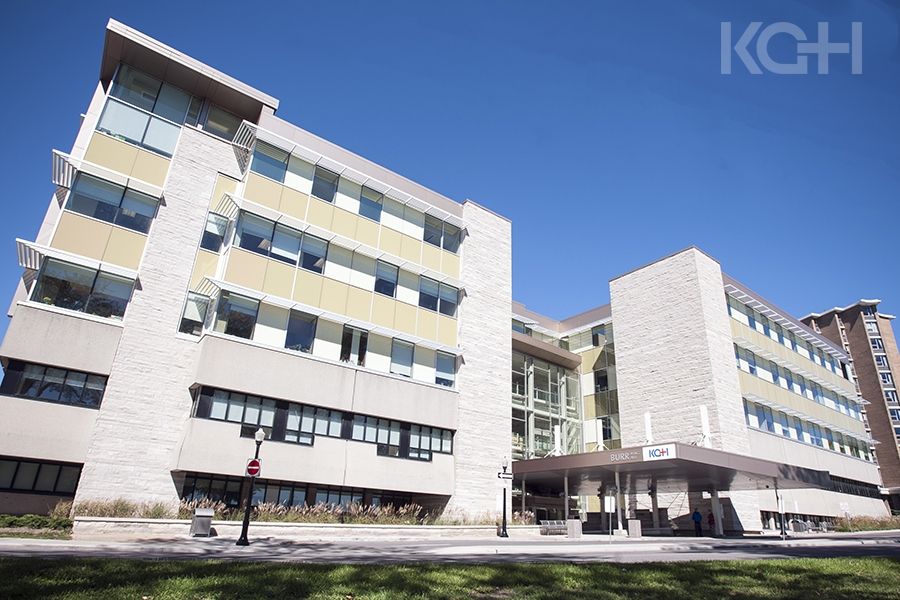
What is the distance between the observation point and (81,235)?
23.6m

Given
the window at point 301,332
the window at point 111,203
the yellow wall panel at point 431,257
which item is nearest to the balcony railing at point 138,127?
the window at point 111,203

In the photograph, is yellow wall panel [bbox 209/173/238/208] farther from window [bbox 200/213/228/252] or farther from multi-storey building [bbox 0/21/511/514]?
window [bbox 200/213/228/252]

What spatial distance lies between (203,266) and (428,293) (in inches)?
494

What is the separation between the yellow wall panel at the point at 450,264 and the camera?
34.8 meters


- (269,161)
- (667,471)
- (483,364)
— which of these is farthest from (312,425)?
(667,471)

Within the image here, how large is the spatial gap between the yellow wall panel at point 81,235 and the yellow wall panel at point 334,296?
32.0 feet

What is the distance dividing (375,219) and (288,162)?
567cm

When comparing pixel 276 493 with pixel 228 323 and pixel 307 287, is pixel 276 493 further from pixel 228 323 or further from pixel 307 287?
pixel 307 287

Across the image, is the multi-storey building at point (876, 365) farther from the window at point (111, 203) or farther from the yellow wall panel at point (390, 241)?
the window at point (111, 203)

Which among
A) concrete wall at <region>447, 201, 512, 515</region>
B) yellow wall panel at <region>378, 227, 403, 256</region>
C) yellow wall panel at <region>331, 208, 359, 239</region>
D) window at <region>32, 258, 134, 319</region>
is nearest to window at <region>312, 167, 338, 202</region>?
yellow wall panel at <region>331, 208, 359, 239</region>

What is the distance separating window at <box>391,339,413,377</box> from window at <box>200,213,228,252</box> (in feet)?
33.7

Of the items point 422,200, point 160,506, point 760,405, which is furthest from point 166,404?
point 760,405

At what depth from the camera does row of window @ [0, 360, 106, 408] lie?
20.7 metres

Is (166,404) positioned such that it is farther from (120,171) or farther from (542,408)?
(542,408)
